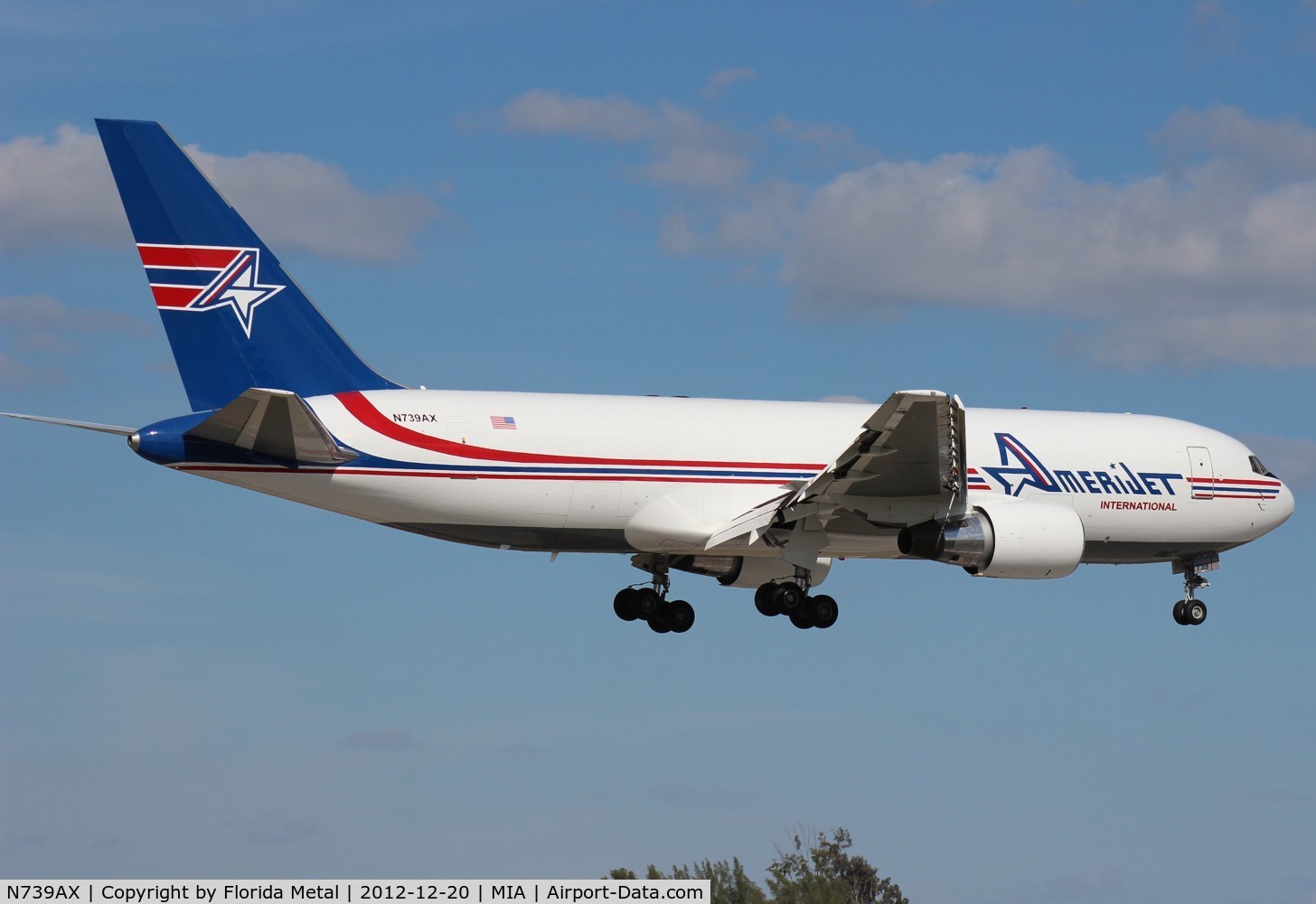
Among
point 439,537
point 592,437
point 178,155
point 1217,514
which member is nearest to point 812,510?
point 592,437

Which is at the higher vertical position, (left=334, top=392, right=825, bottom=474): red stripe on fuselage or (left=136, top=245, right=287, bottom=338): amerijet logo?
(left=136, top=245, right=287, bottom=338): amerijet logo

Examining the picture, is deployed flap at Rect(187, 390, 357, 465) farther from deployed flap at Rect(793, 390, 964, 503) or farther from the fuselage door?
the fuselage door

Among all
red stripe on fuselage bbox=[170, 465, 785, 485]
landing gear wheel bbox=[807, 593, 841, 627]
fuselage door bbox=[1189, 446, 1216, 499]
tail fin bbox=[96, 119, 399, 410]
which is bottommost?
landing gear wheel bbox=[807, 593, 841, 627]

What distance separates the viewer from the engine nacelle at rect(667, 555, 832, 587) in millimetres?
35125

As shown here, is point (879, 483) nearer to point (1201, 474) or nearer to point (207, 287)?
point (1201, 474)

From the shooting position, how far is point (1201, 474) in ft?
118

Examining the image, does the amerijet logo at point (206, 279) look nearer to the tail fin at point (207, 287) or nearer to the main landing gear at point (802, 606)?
the tail fin at point (207, 287)

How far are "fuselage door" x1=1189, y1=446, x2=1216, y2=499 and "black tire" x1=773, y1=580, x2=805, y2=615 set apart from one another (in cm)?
832

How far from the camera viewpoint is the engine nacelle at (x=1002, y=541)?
31.2 meters

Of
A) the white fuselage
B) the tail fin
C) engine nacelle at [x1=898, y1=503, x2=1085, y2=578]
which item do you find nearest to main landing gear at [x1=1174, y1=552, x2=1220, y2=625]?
the white fuselage

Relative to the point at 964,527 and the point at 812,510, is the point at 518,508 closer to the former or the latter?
the point at 812,510

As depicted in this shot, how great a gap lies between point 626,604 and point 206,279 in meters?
9.87

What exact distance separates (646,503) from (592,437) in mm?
1453

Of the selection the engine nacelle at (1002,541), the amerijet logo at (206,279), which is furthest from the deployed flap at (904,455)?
the amerijet logo at (206,279)
